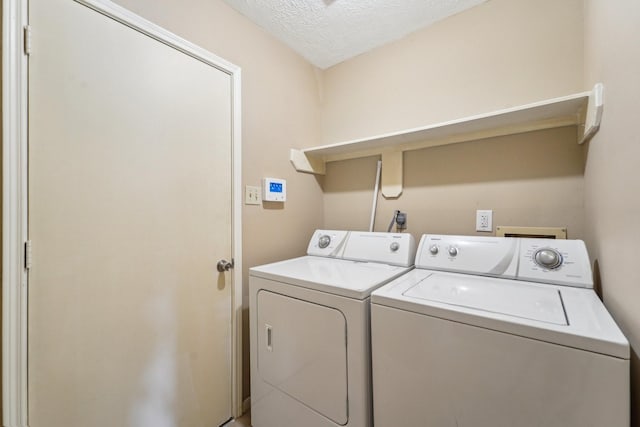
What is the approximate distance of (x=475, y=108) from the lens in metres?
1.62

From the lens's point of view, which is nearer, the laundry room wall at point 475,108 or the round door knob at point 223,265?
the laundry room wall at point 475,108

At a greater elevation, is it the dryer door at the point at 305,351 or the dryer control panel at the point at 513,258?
the dryer control panel at the point at 513,258

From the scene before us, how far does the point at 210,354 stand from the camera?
1462mm

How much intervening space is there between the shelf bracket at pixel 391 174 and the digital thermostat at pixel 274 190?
29.6 inches

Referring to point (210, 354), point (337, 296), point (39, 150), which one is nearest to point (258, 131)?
point (39, 150)

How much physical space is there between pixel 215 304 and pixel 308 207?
1.02 metres

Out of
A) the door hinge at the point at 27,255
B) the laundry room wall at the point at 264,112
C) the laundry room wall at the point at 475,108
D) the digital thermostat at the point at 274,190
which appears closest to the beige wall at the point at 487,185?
the laundry room wall at the point at 475,108

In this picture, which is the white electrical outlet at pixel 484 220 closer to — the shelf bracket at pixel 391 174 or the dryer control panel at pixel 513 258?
the dryer control panel at pixel 513 258

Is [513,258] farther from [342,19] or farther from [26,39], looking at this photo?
[26,39]

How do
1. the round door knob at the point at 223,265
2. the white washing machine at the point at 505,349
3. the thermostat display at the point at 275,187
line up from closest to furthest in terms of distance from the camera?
the white washing machine at the point at 505,349
the round door knob at the point at 223,265
the thermostat display at the point at 275,187

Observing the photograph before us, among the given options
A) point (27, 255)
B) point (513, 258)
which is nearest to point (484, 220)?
point (513, 258)

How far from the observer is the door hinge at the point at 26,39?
91 cm

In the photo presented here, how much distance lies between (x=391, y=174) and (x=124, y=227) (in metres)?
1.65

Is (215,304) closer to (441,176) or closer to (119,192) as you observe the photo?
(119,192)
